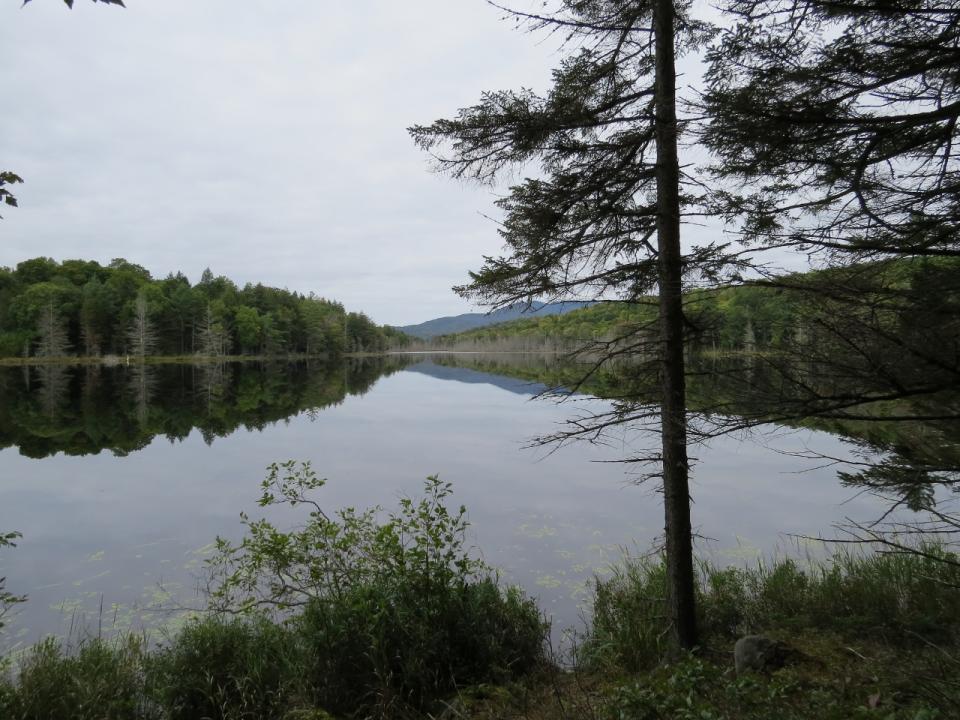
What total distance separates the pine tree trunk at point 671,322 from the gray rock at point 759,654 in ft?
2.43

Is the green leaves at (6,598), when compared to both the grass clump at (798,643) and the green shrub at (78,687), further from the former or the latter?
the grass clump at (798,643)

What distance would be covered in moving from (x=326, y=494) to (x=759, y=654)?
11.3m

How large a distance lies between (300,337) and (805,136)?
11894cm

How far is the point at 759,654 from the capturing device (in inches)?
183

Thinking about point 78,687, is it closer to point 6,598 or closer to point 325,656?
point 325,656

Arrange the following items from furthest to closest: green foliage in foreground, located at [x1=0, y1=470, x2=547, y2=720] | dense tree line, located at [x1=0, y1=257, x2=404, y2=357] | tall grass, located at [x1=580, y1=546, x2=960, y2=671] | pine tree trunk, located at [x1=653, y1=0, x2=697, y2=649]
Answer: dense tree line, located at [x1=0, y1=257, x2=404, y2=357] → tall grass, located at [x1=580, y1=546, x2=960, y2=671] → pine tree trunk, located at [x1=653, y1=0, x2=697, y2=649] → green foliage in foreground, located at [x1=0, y1=470, x2=547, y2=720]

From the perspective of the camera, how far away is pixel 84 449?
745 inches

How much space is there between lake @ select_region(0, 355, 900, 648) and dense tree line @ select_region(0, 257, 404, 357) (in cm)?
5462

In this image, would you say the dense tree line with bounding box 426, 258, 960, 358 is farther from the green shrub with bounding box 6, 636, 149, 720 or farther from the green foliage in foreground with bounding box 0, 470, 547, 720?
the green shrub with bounding box 6, 636, 149, 720

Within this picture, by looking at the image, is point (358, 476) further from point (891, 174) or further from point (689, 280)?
point (891, 174)

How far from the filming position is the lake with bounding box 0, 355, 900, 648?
8.21 metres

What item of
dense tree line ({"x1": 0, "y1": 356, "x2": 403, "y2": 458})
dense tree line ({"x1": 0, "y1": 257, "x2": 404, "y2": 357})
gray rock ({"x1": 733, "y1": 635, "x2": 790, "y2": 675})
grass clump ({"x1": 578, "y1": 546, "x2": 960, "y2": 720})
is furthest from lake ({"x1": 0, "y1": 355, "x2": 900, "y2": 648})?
dense tree line ({"x1": 0, "y1": 257, "x2": 404, "y2": 357})

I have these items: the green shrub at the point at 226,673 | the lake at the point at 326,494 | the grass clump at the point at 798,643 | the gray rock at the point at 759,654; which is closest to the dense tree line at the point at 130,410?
the lake at the point at 326,494

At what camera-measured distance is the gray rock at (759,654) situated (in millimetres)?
4582
